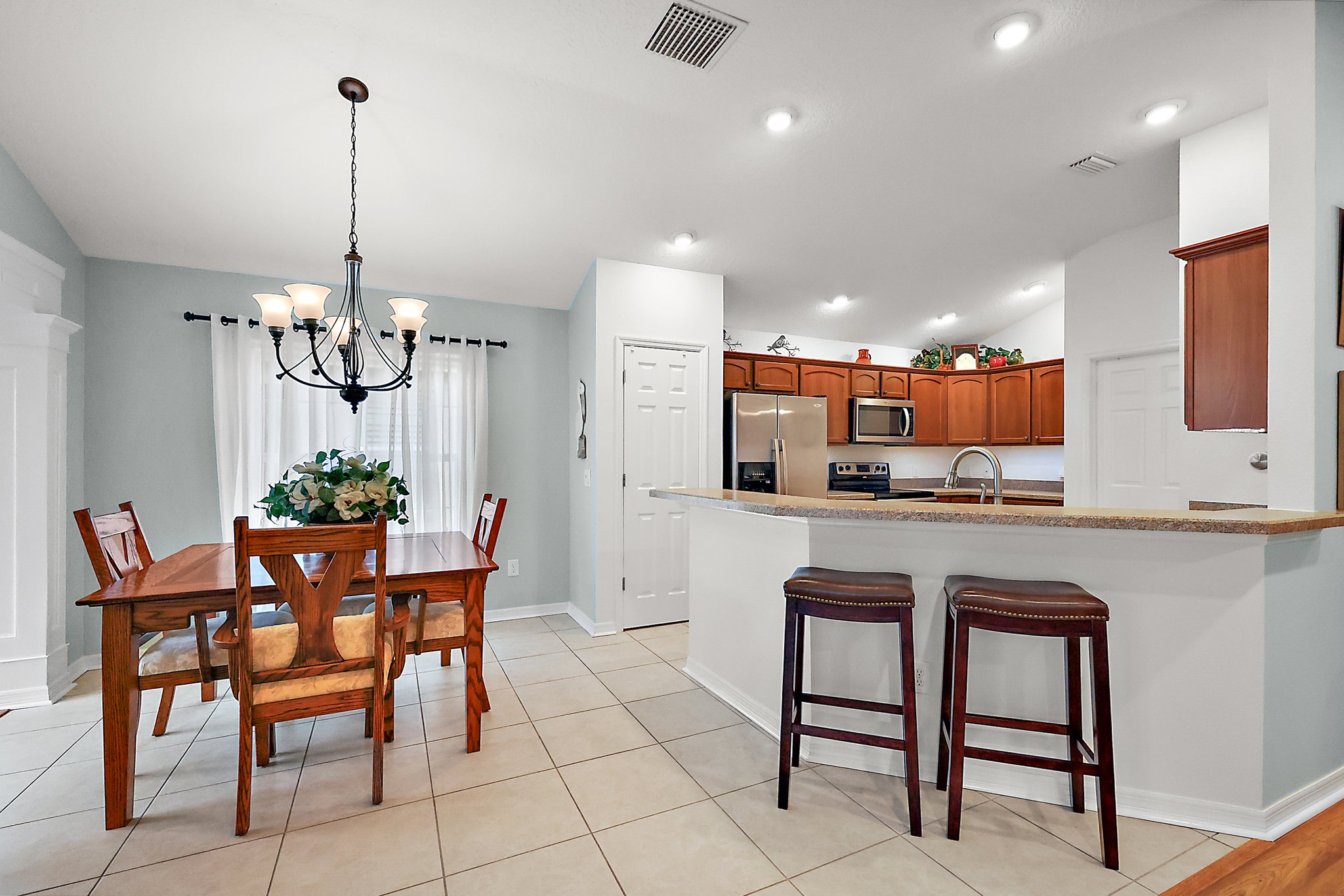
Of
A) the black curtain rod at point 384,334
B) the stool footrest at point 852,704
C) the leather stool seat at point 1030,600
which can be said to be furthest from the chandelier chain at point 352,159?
the leather stool seat at point 1030,600

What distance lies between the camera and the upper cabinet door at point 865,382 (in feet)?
18.3

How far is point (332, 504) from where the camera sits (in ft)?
8.40

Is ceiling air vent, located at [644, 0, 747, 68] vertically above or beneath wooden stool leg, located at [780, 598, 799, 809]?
above

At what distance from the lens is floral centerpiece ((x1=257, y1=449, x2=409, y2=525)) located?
8.36ft

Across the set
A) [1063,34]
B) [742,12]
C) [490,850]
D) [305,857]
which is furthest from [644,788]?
[1063,34]

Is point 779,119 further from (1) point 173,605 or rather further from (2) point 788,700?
(1) point 173,605

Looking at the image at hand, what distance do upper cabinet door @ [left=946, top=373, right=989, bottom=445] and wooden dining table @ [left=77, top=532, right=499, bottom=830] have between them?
488cm

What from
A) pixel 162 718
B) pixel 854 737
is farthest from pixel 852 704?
pixel 162 718

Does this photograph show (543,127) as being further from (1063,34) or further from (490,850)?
(490,850)

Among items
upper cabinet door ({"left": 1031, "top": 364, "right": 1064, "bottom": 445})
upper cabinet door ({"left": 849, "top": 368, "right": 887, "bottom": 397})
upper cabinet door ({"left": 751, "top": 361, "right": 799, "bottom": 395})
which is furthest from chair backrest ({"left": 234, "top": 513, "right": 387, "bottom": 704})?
upper cabinet door ({"left": 1031, "top": 364, "right": 1064, "bottom": 445})

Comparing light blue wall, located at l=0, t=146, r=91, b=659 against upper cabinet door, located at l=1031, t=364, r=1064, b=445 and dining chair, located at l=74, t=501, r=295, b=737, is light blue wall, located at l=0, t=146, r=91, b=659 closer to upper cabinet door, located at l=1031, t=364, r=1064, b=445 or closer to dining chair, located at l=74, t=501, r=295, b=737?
dining chair, located at l=74, t=501, r=295, b=737

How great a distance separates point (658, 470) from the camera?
4.15 meters

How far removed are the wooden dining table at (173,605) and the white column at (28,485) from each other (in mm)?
1085

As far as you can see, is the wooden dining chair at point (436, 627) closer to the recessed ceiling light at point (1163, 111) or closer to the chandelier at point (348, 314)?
the chandelier at point (348, 314)
